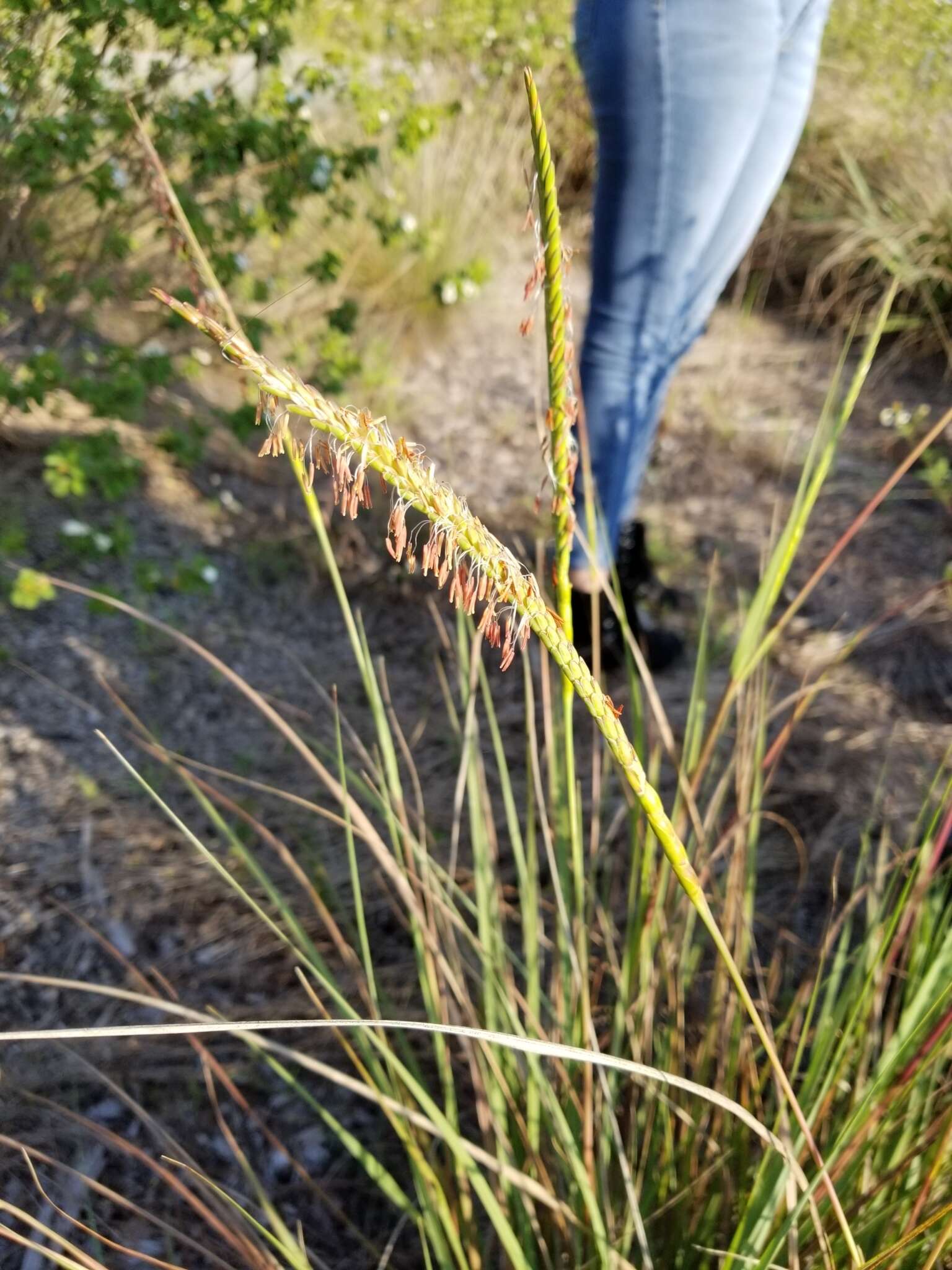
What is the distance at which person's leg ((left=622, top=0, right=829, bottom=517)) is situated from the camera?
1.40m

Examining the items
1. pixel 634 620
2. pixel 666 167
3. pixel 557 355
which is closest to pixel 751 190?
pixel 666 167

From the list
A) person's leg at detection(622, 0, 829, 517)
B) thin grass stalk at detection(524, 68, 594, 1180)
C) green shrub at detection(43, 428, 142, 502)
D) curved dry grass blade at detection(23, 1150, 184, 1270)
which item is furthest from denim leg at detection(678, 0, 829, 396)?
curved dry grass blade at detection(23, 1150, 184, 1270)

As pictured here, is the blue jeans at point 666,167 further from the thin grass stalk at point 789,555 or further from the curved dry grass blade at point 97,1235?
the curved dry grass blade at point 97,1235

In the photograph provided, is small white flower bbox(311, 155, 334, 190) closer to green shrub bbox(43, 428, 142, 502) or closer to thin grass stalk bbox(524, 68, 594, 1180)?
green shrub bbox(43, 428, 142, 502)

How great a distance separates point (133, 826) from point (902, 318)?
9.44ft

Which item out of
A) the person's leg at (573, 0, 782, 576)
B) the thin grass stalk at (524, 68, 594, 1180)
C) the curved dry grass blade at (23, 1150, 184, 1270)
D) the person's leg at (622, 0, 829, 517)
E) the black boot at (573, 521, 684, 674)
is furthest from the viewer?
the black boot at (573, 521, 684, 674)

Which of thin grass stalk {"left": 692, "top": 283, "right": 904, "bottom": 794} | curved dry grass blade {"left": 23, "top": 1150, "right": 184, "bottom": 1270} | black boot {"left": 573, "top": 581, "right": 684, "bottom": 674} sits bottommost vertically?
curved dry grass blade {"left": 23, "top": 1150, "right": 184, "bottom": 1270}

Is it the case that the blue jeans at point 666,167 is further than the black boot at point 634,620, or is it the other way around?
the black boot at point 634,620

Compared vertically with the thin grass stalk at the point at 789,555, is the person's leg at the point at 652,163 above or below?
above

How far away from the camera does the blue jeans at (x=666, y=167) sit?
4.11 ft

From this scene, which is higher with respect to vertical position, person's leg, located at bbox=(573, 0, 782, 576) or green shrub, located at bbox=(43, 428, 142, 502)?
person's leg, located at bbox=(573, 0, 782, 576)

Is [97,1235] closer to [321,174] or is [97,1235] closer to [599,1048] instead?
[599,1048]

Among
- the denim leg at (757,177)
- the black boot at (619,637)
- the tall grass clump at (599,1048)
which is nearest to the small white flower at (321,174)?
the denim leg at (757,177)

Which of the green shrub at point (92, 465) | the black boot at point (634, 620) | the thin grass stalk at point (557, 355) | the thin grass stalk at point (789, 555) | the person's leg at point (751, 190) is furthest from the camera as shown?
the black boot at point (634, 620)
